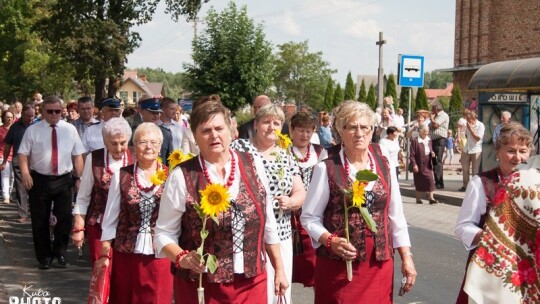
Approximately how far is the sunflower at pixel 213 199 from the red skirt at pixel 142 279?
6.43 ft

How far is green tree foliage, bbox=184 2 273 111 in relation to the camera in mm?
38406

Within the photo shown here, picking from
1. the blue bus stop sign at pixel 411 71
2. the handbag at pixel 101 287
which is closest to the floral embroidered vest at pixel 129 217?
the handbag at pixel 101 287

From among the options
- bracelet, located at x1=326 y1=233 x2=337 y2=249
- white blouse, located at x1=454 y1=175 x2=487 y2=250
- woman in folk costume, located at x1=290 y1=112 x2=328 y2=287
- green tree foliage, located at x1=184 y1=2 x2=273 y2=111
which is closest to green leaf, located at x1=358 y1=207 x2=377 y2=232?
bracelet, located at x1=326 y1=233 x2=337 y2=249

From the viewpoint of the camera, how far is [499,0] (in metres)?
51.1

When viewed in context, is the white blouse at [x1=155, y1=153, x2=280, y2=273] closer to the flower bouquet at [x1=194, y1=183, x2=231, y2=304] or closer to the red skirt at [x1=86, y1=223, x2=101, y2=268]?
the flower bouquet at [x1=194, y1=183, x2=231, y2=304]

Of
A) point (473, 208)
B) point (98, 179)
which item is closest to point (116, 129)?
point (98, 179)

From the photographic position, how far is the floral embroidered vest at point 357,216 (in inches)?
211

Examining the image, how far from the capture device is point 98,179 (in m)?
7.09

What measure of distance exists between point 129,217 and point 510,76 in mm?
14833

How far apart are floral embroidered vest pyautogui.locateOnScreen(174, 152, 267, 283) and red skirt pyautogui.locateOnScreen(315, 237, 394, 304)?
0.78 m

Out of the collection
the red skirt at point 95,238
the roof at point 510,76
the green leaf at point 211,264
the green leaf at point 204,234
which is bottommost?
the red skirt at point 95,238

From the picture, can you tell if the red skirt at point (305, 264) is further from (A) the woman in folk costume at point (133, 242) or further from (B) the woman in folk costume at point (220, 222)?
(B) the woman in folk costume at point (220, 222)

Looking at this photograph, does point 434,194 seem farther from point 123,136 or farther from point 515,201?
point 515,201

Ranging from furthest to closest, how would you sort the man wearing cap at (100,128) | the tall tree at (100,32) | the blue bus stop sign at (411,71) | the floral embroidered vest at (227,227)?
1. the tall tree at (100,32)
2. the blue bus stop sign at (411,71)
3. the man wearing cap at (100,128)
4. the floral embroidered vest at (227,227)
